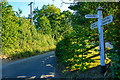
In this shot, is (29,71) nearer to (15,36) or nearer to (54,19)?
(15,36)

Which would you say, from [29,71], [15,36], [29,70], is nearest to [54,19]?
[15,36]

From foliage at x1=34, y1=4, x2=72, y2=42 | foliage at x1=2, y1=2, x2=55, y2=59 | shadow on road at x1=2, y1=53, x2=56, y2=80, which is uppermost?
foliage at x1=34, y1=4, x2=72, y2=42

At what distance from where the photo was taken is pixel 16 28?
1303cm

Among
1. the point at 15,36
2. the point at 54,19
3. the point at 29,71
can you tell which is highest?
the point at 54,19

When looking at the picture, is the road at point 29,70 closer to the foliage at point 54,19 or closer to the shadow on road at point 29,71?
the shadow on road at point 29,71

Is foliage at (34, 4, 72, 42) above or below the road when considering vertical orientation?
above

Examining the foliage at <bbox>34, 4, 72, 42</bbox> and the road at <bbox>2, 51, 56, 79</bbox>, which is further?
the foliage at <bbox>34, 4, 72, 42</bbox>

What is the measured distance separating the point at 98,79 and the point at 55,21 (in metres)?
22.9

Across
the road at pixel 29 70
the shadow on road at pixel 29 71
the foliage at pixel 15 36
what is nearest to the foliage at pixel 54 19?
Answer: the foliage at pixel 15 36

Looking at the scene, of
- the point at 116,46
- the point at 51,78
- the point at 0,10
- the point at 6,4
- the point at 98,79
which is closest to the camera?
the point at 116,46

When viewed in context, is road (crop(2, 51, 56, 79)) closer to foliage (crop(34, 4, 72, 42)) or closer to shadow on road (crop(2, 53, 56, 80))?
shadow on road (crop(2, 53, 56, 80))

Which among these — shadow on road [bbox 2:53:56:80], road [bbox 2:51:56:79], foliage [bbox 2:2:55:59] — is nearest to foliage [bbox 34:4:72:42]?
foliage [bbox 2:2:55:59]

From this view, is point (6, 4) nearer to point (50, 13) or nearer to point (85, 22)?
point (85, 22)

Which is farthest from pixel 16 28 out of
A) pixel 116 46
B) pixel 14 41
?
pixel 116 46
